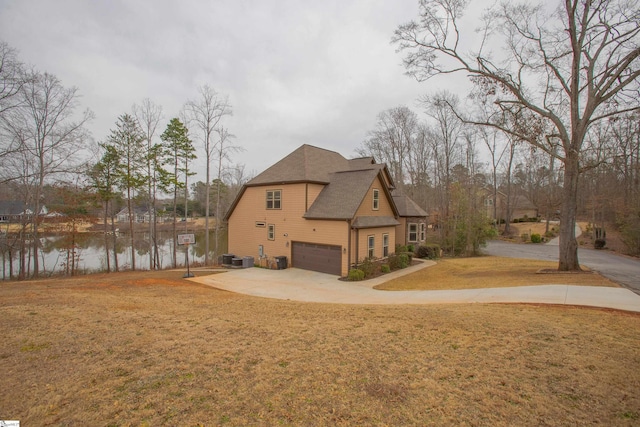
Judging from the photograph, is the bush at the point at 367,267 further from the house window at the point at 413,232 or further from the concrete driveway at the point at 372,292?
the house window at the point at 413,232

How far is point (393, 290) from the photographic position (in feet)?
44.7

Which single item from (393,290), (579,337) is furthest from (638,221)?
(579,337)

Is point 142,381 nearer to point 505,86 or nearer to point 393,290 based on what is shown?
point 393,290

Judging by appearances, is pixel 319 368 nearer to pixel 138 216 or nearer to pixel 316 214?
pixel 316 214

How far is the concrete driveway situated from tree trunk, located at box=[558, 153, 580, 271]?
346 cm

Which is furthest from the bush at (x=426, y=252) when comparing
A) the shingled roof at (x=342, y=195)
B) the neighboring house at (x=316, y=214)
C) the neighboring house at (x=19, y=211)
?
the neighboring house at (x=19, y=211)

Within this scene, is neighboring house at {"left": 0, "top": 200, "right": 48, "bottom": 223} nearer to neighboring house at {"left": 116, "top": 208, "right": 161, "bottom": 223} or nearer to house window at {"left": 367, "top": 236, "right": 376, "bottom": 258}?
neighboring house at {"left": 116, "top": 208, "right": 161, "bottom": 223}

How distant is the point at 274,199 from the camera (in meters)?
20.3

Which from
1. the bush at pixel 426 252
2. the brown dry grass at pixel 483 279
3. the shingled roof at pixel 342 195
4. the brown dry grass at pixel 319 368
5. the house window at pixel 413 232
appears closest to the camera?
the brown dry grass at pixel 319 368

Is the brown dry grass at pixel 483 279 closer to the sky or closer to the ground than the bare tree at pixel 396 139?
closer to the ground

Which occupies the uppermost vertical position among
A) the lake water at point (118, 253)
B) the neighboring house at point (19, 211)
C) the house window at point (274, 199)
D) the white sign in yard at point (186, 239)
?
the house window at point (274, 199)

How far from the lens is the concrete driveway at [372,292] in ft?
31.1

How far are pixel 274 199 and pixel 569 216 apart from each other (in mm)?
15932

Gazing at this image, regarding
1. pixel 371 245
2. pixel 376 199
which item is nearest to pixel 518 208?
pixel 376 199
